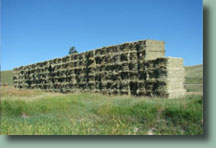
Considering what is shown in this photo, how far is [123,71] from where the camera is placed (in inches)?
470

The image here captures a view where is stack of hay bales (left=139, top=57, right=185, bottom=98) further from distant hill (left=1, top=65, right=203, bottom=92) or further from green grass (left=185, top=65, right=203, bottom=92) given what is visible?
distant hill (left=1, top=65, right=203, bottom=92)

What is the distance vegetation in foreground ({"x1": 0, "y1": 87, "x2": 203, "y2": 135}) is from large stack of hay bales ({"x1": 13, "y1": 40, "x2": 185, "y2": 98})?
7.72 feet

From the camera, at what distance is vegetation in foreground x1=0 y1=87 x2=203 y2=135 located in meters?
5.98

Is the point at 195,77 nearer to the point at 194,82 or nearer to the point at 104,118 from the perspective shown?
the point at 194,82

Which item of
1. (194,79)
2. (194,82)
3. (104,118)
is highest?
(194,79)

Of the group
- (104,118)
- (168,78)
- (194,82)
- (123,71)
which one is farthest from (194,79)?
(104,118)

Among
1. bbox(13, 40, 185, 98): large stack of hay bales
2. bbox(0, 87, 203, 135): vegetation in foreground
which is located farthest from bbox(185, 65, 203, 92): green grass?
bbox(0, 87, 203, 135): vegetation in foreground

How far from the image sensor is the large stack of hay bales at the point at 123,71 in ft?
31.8

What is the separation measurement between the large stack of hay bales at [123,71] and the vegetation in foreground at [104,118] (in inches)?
92.6

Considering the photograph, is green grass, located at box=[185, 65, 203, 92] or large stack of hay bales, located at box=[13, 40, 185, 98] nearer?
large stack of hay bales, located at box=[13, 40, 185, 98]

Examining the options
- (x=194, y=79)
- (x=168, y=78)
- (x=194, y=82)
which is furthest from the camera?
(x=194, y=79)

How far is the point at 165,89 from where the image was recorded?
9508 mm

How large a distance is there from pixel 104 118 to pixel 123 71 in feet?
16.1

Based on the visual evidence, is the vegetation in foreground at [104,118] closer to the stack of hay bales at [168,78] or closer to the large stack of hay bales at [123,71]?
the stack of hay bales at [168,78]
